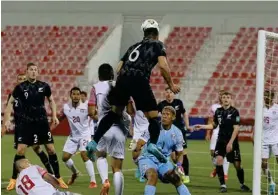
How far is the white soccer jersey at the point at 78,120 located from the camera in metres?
15.1

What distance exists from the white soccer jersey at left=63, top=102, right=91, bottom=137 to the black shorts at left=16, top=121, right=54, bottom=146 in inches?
60.3

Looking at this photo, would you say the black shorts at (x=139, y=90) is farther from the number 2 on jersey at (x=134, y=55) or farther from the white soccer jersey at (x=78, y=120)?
the white soccer jersey at (x=78, y=120)


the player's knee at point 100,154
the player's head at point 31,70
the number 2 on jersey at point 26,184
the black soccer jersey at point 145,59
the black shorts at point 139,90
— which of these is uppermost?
the player's head at point 31,70

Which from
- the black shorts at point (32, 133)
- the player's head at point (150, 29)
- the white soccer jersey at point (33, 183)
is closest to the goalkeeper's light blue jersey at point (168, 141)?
the player's head at point (150, 29)

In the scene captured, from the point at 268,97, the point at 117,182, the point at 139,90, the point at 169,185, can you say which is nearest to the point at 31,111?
the point at 169,185

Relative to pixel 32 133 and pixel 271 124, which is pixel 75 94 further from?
pixel 271 124

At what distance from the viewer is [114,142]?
11.0 metres

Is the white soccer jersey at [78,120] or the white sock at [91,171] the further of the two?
the white soccer jersey at [78,120]

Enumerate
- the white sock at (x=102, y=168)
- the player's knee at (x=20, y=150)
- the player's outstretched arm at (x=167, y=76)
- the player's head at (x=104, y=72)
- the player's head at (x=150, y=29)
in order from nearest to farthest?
the player's outstretched arm at (x=167, y=76)
the player's head at (x=150, y=29)
the player's head at (x=104, y=72)
the white sock at (x=102, y=168)
the player's knee at (x=20, y=150)

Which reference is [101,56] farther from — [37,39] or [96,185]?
[96,185]

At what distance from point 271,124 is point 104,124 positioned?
4.68 m

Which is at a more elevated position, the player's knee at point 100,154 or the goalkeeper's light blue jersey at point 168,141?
the goalkeeper's light blue jersey at point 168,141

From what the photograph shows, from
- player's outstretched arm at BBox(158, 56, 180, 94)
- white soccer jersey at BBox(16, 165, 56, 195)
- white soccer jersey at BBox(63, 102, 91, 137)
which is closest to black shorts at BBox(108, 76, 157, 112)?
player's outstretched arm at BBox(158, 56, 180, 94)

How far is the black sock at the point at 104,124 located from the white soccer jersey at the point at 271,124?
174 inches
